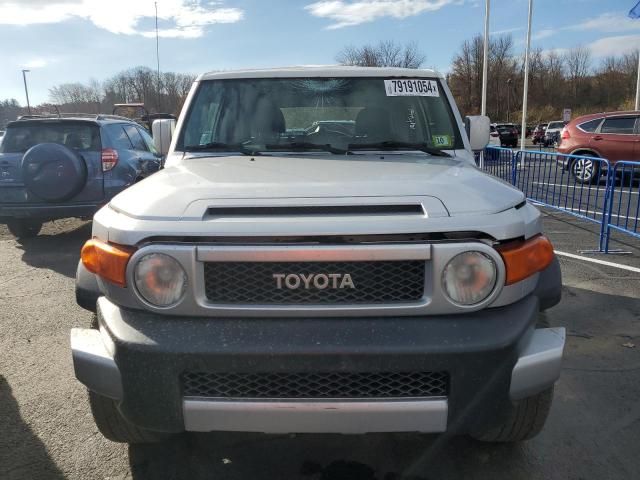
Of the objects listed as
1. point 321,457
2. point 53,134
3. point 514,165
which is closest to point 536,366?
point 321,457

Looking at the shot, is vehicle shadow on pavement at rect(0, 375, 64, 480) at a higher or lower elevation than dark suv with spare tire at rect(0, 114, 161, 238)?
lower

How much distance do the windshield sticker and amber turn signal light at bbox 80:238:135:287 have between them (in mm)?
2106

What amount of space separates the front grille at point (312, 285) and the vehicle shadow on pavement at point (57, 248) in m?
4.49

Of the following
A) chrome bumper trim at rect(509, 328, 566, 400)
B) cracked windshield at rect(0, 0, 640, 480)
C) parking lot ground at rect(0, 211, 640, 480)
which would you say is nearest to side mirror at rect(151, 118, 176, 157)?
cracked windshield at rect(0, 0, 640, 480)

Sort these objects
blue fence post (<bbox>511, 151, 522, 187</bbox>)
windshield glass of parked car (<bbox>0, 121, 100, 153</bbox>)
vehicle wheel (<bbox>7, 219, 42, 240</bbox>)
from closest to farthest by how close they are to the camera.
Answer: windshield glass of parked car (<bbox>0, 121, 100, 153</bbox>), vehicle wheel (<bbox>7, 219, 42, 240</bbox>), blue fence post (<bbox>511, 151, 522, 187</bbox>)

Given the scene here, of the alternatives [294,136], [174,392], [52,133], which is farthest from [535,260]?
[52,133]

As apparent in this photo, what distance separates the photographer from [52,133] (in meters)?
7.31

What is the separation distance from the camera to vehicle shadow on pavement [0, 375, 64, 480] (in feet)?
8.40

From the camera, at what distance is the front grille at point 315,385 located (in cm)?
198

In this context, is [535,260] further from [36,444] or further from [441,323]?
[36,444]

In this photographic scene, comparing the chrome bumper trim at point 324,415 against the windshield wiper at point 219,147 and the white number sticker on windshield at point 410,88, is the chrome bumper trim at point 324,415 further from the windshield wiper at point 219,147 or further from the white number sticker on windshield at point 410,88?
the white number sticker on windshield at point 410,88

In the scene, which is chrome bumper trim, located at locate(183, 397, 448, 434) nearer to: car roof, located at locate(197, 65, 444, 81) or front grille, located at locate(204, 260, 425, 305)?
front grille, located at locate(204, 260, 425, 305)

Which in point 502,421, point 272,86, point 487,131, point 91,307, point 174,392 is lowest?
point 502,421

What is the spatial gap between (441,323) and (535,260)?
49 cm
